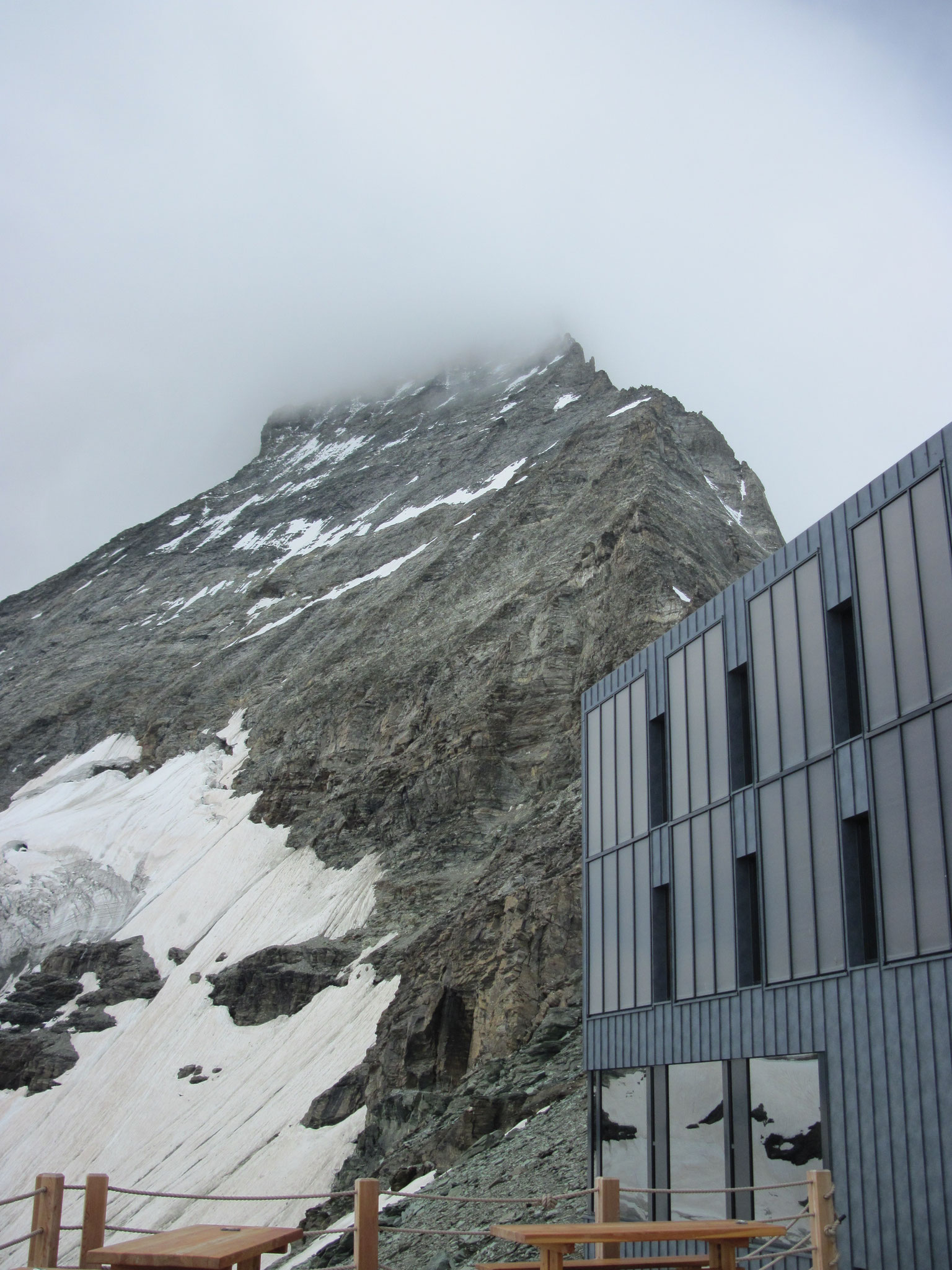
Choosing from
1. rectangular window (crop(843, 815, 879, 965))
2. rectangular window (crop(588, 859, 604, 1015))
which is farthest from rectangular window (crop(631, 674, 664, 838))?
rectangular window (crop(843, 815, 879, 965))

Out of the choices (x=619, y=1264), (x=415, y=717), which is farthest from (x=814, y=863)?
(x=415, y=717)

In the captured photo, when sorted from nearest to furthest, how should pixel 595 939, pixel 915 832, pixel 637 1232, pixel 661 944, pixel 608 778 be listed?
pixel 637 1232 → pixel 915 832 → pixel 661 944 → pixel 595 939 → pixel 608 778

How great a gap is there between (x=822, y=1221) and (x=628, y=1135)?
9.44 meters

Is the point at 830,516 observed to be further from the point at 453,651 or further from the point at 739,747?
the point at 453,651

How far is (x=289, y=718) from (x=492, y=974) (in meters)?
28.1

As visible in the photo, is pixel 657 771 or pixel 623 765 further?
→ pixel 623 765

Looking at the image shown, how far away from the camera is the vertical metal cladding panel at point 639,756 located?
1927 cm

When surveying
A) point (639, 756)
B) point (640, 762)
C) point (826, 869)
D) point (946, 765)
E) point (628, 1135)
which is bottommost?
point (628, 1135)

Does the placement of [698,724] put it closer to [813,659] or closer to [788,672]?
[788,672]

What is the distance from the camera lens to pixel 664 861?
18.4 metres

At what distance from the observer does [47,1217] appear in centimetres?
759

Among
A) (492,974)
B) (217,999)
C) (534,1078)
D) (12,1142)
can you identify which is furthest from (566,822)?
(12,1142)

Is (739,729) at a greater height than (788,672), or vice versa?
(788,672)

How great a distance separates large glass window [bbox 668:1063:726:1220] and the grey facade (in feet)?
0.57
